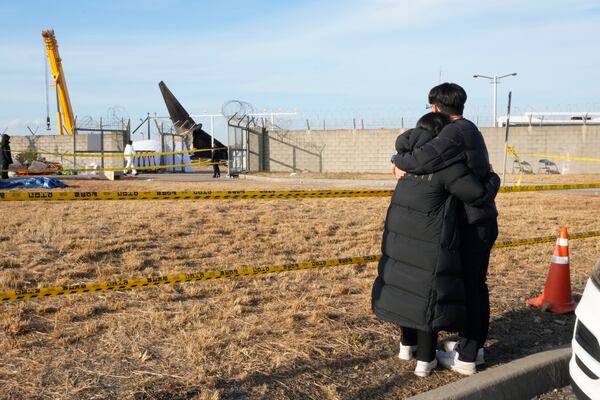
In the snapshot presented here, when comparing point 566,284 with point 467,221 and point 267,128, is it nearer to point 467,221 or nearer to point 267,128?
point 467,221

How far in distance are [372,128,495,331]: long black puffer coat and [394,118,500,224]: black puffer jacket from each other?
5 centimetres

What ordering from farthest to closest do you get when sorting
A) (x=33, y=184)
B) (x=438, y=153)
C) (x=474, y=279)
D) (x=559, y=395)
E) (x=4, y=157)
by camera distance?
(x=4, y=157), (x=33, y=184), (x=559, y=395), (x=474, y=279), (x=438, y=153)

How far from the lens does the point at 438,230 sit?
3.50m

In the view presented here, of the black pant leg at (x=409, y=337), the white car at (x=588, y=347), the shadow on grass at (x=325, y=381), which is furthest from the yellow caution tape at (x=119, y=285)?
the white car at (x=588, y=347)

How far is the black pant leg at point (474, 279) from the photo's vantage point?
3.65m

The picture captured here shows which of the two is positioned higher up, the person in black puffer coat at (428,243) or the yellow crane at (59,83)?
the yellow crane at (59,83)

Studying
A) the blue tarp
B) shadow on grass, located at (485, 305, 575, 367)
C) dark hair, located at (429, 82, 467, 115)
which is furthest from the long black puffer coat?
the blue tarp

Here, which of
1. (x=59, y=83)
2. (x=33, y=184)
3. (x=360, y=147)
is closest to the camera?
(x=33, y=184)

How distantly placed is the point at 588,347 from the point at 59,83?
3736 centimetres

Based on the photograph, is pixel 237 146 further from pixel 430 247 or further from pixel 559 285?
pixel 430 247

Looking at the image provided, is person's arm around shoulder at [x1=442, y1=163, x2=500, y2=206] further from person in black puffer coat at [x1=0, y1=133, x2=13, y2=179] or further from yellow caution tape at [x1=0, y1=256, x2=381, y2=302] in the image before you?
person in black puffer coat at [x1=0, y1=133, x2=13, y2=179]

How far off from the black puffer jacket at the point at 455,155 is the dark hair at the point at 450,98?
11 cm

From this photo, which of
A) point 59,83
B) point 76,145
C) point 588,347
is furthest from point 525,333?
point 59,83

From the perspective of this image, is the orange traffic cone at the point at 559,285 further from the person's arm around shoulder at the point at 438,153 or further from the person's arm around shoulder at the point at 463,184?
the person's arm around shoulder at the point at 438,153
